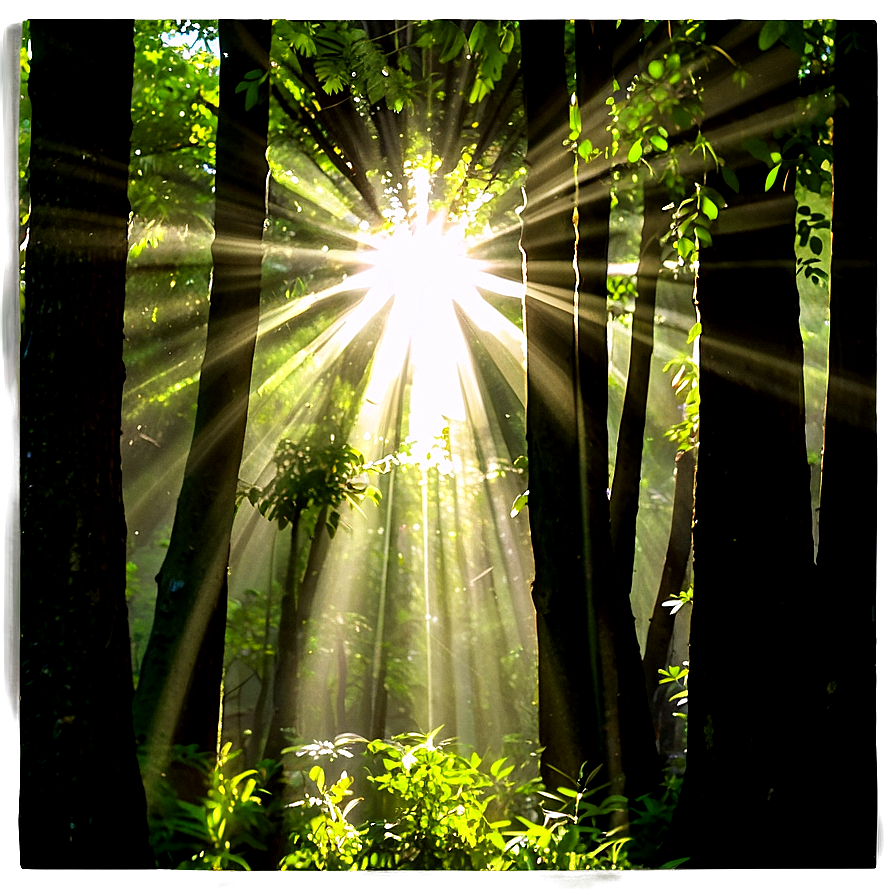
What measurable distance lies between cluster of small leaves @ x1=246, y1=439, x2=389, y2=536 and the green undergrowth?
0.75m

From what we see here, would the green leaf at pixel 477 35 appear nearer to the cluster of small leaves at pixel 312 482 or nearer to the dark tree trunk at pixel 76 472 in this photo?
the dark tree trunk at pixel 76 472

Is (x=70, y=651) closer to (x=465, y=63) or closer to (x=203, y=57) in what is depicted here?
(x=203, y=57)

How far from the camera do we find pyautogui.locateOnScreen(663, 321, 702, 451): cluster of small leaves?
2.37m

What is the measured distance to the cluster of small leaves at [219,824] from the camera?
209 centimetres

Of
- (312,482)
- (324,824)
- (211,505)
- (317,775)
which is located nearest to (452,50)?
Answer: (312,482)

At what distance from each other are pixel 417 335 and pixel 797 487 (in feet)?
4.62

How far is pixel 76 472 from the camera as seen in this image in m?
2.14

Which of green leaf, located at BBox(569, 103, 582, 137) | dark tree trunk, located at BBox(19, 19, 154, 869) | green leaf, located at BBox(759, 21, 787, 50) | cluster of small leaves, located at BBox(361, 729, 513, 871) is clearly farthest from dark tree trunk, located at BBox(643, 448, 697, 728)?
dark tree trunk, located at BBox(19, 19, 154, 869)

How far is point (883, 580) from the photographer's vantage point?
82.4 inches

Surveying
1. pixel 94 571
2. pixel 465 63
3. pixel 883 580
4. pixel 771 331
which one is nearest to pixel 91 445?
pixel 94 571

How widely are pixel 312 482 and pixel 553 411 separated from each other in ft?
2.99

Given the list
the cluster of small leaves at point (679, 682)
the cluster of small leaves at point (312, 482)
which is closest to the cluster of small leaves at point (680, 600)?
Answer: the cluster of small leaves at point (679, 682)

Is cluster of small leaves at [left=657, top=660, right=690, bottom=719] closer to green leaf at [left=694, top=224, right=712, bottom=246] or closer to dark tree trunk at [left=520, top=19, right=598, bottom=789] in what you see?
dark tree trunk at [left=520, top=19, right=598, bottom=789]

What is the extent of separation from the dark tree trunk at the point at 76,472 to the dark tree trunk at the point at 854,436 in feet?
7.24
